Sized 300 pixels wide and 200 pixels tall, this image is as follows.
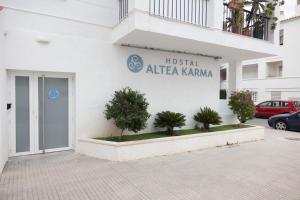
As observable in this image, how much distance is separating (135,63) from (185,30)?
2055 mm

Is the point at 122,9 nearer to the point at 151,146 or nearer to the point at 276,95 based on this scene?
the point at 151,146

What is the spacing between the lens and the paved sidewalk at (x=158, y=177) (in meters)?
4.09

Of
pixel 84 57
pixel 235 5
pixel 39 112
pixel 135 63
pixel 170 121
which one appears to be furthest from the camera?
→ pixel 235 5

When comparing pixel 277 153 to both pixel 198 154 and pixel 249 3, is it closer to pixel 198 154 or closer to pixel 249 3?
pixel 198 154

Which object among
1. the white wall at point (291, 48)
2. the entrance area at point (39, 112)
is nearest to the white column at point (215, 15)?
the entrance area at point (39, 112)

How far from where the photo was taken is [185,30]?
6.65m

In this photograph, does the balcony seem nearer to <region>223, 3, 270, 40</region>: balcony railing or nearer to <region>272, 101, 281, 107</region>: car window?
<region>223, 3, 270, 40</region>: balcony railing

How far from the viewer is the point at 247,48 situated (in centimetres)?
838

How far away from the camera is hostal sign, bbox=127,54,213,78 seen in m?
7.64

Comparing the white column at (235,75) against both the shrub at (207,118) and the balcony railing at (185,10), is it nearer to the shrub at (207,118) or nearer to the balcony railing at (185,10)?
the shrub at (207,118)

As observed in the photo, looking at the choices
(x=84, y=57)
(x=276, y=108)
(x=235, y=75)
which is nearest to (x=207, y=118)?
(x=235, y=75)

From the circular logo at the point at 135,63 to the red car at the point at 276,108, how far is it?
13.0 m

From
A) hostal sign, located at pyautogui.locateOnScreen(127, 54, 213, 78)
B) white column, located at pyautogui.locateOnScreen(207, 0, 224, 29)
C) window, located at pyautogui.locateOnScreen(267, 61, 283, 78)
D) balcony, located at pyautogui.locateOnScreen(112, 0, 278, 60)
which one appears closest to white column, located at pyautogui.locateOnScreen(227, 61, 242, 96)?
balcony, located at pyautogui.locateOnScreen(112, 0, 278, 60)

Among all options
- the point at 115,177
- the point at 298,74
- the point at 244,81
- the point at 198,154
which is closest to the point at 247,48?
the point at 198,154
